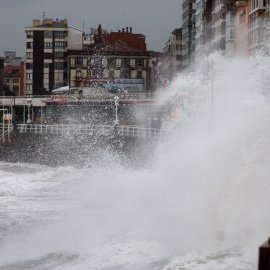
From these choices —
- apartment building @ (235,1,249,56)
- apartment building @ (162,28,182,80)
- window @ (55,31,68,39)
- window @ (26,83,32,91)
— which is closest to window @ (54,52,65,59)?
window @ (55,31,68,39)

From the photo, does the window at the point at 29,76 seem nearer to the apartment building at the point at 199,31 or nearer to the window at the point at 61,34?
the window at the point at 61,34

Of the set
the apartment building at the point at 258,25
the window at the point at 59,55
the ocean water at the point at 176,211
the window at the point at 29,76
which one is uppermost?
the window at the point at 59,55

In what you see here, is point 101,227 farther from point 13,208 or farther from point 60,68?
point 60,68

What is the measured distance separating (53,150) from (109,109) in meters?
39.3

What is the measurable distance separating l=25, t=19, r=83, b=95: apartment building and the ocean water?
93.5m

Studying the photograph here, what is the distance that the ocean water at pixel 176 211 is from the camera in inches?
475

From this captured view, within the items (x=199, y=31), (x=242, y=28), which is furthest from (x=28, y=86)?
(x=242, y=28)

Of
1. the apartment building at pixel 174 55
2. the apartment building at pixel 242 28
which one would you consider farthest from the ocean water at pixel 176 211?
the apartment building at pixel 174 55

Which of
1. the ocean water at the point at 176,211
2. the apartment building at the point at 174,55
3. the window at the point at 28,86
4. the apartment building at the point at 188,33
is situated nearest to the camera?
the ocean water at the point at 176,211

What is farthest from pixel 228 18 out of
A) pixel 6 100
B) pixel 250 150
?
pixel 250 150

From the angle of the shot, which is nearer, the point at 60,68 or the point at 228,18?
the point at 228,18

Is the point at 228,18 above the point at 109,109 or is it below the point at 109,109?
above

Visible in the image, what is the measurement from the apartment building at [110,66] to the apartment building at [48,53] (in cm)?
456

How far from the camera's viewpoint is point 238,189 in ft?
46.8
